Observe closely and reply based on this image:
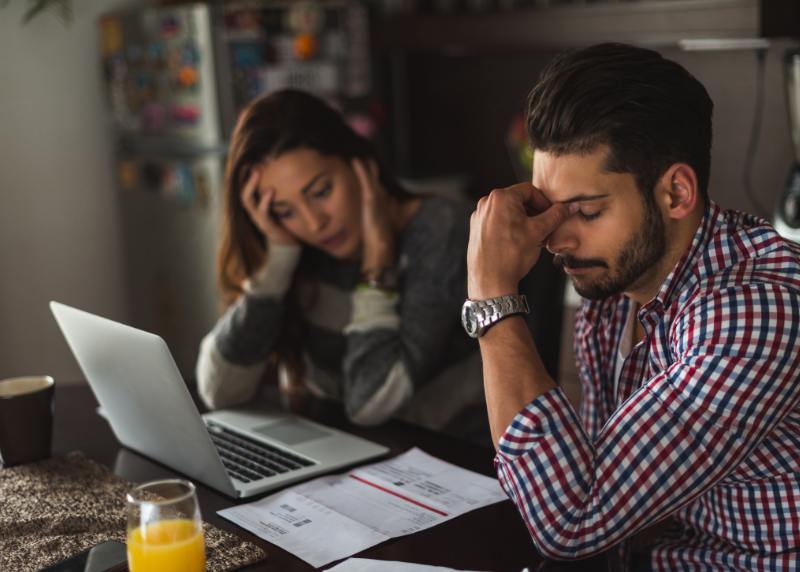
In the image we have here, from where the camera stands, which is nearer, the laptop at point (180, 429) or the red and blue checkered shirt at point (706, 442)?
the red and blue checkered shirt at point (706, 442)

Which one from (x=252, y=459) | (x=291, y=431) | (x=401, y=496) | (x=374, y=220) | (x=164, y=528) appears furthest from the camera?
(x=374, y=220)

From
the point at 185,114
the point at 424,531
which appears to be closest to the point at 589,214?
the point at 424,531

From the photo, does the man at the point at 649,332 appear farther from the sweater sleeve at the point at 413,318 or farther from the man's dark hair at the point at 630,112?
the sweater sleeve at the point at 413,318

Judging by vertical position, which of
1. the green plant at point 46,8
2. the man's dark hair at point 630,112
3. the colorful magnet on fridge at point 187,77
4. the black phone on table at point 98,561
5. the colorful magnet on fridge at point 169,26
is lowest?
the black phone on table at point 98,561

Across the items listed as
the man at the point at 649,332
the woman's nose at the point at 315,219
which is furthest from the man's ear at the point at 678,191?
the woman's nose at the point at 315,219

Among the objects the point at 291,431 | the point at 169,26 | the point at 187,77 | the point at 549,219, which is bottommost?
the point at 291,431

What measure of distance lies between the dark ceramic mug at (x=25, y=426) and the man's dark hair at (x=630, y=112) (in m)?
0.81

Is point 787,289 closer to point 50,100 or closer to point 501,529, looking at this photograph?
point 501,529

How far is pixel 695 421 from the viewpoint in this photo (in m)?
1.06

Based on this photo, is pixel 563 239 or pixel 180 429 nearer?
pixel 563 239

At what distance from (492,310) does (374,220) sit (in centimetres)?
73

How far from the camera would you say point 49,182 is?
349 centimetres

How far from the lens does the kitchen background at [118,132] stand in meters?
2.96

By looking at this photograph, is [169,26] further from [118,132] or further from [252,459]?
[252,459]
